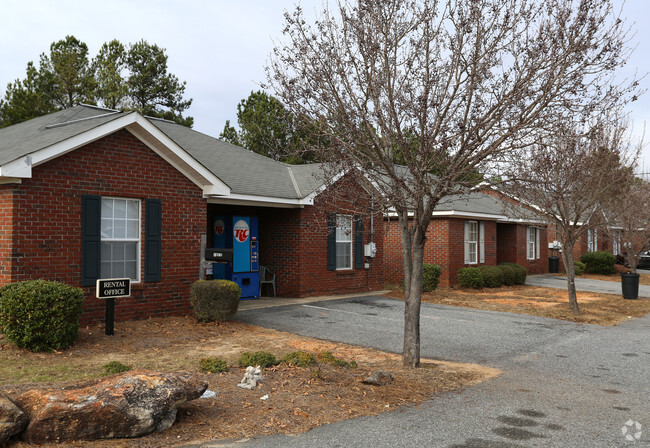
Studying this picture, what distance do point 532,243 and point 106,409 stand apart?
27.1m

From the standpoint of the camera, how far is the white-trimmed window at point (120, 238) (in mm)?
10438

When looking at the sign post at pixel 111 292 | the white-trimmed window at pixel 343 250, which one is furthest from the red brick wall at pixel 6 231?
the white-trimmed window at pixel 343 250

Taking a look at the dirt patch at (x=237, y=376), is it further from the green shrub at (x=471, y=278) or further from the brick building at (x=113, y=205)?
the green shrub at (x=471, y=278)

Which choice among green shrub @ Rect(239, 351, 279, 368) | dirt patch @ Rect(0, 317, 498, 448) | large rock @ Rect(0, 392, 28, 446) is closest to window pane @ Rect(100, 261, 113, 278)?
dirt patch @ Rect(0, 317, 498, 448)

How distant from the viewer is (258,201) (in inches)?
554

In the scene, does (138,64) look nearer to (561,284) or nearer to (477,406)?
(561,284)

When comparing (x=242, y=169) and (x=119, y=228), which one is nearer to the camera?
(x=119, y=228)

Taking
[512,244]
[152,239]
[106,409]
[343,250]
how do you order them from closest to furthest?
[106,409], [152,239], [343,250], [512,244]

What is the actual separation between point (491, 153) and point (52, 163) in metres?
7.57

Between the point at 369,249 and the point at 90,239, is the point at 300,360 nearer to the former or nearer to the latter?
the point at 90,239

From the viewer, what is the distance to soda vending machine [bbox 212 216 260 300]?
1473 centimetres

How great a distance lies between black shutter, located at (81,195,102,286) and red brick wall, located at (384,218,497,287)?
1193cm

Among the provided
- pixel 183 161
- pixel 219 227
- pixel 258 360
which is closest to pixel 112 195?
pixel 183 161

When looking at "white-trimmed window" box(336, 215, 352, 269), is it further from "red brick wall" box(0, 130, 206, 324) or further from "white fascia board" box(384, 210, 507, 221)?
"red brick wall" box(0, 130, 206, 324)
